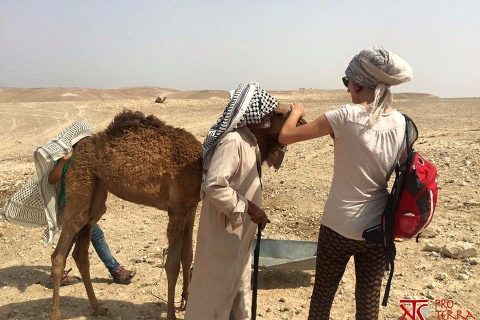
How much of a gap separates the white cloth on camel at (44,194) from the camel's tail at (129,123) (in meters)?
0.36

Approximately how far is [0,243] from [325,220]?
16.2ft

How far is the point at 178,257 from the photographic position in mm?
3898

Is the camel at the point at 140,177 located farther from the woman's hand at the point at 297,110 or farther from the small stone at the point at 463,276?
the small stone at the point at 463,276

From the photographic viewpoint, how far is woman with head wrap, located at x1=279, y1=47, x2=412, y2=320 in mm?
2555

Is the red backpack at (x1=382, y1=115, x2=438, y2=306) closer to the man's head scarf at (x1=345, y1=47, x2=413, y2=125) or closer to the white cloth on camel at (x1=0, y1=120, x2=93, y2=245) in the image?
the man's head scarf at (x1=345, y1=47, x2=413, y2=125)

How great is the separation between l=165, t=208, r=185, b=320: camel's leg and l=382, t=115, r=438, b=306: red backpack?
1737 millimetres

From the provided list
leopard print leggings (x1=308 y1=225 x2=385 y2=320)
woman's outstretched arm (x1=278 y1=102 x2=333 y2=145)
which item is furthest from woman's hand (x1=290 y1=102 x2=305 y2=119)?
leopard print leggings (x1=308 y1=225 x2=385 y2=320)

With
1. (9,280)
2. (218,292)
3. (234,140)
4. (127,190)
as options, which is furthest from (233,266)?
(9,280)

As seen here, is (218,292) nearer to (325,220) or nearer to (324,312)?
(324,312)

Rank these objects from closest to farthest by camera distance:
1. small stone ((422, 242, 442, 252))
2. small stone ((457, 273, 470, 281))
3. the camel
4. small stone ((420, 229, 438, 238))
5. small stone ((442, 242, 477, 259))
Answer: the camel, small stone ((457, 273, 470, 281)), small stone ((442, 242, 477, 259)), small stone ((422, 242, 442, 252)), small stone ((420, 229, 438, 238))

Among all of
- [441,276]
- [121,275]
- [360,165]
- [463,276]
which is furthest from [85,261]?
[463,276]

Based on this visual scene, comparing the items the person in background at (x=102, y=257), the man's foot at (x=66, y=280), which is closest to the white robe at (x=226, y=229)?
the person in background at (x=102, y=257)

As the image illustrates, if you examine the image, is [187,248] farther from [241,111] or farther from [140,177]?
[241,111]

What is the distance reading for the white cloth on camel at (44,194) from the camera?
12.9 feet
